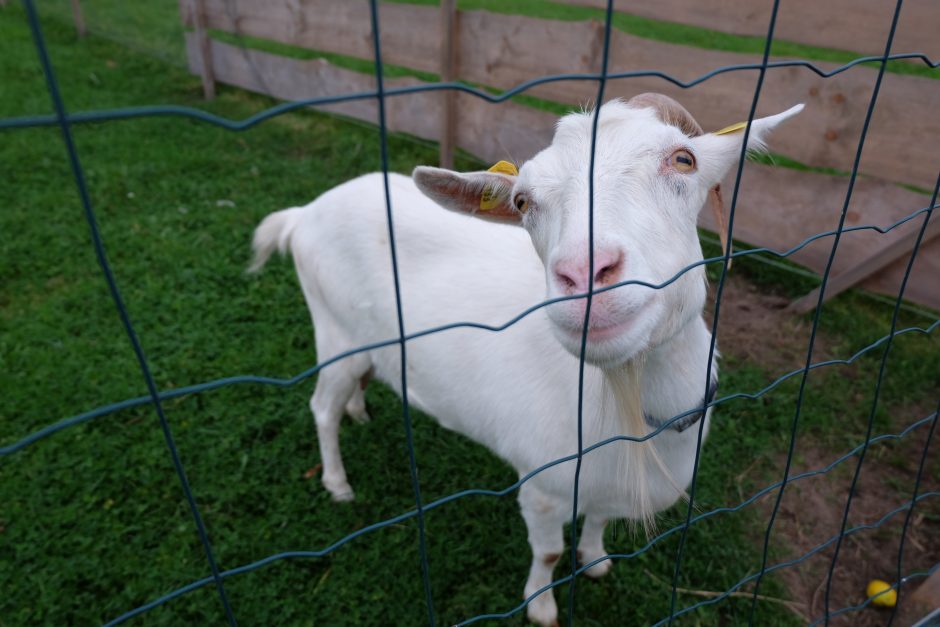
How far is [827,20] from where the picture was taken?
335 cm

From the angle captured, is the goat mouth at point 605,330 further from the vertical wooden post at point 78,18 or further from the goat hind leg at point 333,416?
the vertical wooden post at point 78,18

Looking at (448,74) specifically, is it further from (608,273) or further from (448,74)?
(608,273)

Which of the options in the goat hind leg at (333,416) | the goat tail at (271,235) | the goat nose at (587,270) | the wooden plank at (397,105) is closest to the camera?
the goat nose at (587,270)

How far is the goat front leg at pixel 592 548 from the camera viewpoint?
238 cm

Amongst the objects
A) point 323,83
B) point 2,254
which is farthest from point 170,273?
point 323,83

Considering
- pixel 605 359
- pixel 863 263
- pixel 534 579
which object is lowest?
pixel 534 579

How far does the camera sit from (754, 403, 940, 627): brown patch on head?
2.37 meters

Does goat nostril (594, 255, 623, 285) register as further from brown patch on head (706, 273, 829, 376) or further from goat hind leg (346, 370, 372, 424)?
brown patch on head (706, 273, 829, 376)

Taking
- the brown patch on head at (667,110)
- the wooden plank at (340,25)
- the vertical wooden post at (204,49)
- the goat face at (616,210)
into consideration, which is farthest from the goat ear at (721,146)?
the vertical wooden post at (204,49)

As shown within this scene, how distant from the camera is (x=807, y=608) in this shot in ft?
7.67

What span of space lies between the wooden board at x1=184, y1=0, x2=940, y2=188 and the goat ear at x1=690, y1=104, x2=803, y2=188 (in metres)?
1.66

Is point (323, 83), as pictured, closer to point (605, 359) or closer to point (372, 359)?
point (372, 359)

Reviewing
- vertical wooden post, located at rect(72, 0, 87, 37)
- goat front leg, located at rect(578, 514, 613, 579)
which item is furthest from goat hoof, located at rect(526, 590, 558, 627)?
vertical wooden post, located at rect(72, 0, 87, 37)

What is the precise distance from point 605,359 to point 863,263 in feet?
9.49
